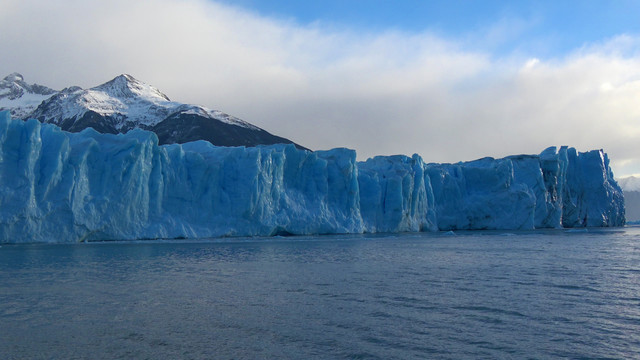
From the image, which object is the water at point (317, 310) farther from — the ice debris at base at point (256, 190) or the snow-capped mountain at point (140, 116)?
the snow-capped mountain at point (140, 116)

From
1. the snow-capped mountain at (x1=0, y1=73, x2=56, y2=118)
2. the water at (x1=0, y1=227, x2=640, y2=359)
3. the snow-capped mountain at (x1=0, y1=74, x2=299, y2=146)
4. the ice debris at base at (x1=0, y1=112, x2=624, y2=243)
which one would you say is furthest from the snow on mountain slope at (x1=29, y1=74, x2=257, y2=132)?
the water at (x1=0, y1=227, x2=640, y2=359)

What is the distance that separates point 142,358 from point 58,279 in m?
8.09

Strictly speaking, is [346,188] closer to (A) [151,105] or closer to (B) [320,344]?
(B) [320,344]

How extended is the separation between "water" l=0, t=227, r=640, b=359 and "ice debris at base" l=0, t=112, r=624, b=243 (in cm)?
866

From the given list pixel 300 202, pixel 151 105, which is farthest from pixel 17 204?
pixel 151 105

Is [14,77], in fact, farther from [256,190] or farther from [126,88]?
[256,190]

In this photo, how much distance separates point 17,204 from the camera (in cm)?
2386

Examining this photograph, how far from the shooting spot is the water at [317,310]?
7227 mm

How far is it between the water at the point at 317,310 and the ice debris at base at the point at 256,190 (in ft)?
28.4

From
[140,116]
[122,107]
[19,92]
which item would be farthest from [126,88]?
[19,92]

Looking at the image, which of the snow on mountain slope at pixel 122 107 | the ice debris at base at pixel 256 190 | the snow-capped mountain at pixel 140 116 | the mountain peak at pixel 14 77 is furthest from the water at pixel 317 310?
the mountain peak at pixel 14 77

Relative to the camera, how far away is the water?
23.7 ft

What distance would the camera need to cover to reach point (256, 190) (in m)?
32.1

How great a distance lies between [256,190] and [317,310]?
74.5 ft
